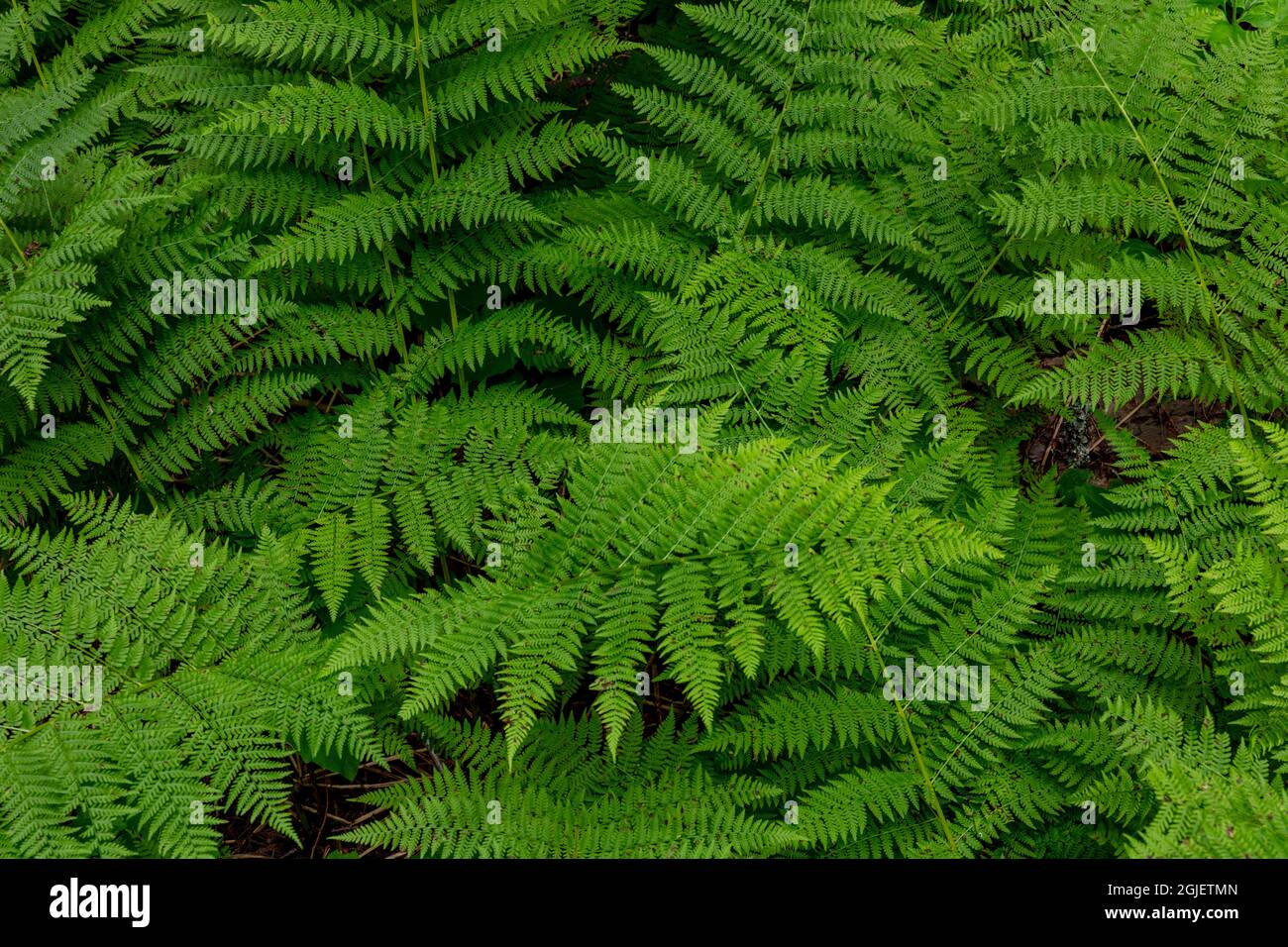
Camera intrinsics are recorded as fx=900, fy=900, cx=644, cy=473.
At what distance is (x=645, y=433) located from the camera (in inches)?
114

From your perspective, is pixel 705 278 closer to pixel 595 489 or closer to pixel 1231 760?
pixel 595 489

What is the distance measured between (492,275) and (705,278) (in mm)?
889

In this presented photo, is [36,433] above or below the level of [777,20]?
below

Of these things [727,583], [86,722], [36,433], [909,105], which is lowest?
[86,722]

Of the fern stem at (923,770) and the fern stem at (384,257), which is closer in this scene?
the fern stem at (923,770)

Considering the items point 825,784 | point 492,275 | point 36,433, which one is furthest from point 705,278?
point 36,433

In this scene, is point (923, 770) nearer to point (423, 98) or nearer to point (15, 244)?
point (423, 98)

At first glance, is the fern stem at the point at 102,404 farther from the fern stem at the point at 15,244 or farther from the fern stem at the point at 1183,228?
the fern stem at the point at 1183,228

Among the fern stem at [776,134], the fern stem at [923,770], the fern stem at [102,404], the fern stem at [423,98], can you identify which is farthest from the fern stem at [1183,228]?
the fern stem at [102,404]

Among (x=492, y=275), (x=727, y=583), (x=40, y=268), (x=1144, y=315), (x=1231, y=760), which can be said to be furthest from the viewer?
(x=1144, y=315)

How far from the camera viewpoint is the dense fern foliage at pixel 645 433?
9.00 ft

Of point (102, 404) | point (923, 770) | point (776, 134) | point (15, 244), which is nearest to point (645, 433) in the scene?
point (923, 770)

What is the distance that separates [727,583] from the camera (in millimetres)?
2701

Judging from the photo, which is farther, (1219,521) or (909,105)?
(909,105)
